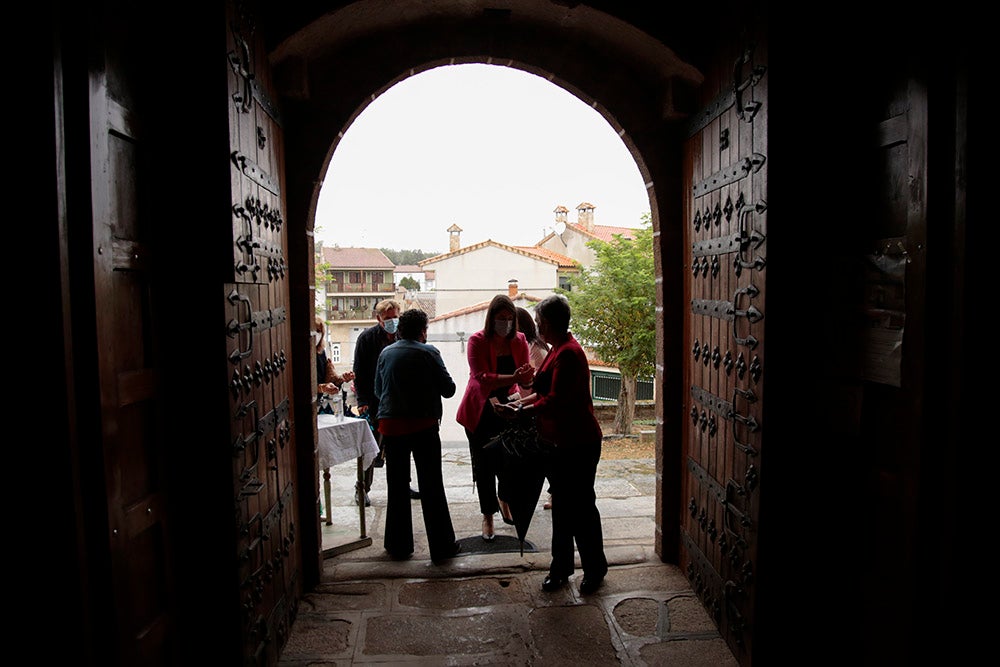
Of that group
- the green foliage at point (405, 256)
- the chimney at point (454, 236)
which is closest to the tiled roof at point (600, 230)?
the chimney at point (454, 236)

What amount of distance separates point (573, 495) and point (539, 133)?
41676mm

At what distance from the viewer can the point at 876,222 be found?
2.21 meters

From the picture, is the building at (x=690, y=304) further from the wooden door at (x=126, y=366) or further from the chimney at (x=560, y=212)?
the chimney at (x=560, y=212)

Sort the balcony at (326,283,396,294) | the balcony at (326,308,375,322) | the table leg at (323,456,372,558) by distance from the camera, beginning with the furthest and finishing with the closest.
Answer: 1. the balcony at (326,283,396,294)
2. the balcony at (326,308,375,322)
3. the table leg at (323,456,372,558)

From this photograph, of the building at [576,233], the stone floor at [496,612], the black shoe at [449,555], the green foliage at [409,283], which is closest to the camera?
the stone floor at [496,612]

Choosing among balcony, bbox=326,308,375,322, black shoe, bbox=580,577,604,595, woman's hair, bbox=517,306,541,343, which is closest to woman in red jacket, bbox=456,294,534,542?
woman's hair, bbox=517,306,541,343

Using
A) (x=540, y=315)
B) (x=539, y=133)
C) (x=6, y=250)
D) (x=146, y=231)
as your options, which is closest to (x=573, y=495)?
(x=540, y=315)

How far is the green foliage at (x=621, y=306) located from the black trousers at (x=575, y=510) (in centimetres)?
754

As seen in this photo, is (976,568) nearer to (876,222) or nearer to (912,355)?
(912,355)

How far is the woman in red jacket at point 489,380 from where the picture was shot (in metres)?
4.13

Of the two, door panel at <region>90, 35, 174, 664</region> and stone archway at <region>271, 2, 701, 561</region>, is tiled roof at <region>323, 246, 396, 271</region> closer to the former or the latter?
stone archway at <region>271, 2, 701, 561</region>

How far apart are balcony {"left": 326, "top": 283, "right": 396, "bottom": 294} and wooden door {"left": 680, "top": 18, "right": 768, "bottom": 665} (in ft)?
95.9

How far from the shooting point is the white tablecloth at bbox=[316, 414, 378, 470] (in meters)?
4.09

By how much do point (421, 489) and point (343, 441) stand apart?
2.01 feet
